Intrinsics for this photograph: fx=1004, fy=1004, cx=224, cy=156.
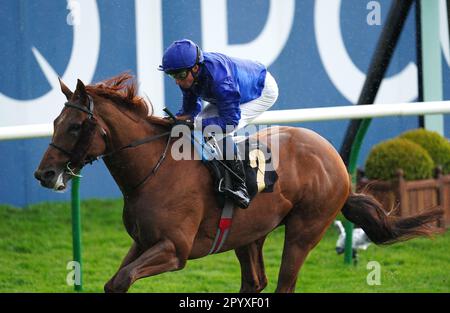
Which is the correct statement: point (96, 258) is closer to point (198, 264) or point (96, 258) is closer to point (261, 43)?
point (198, 264)

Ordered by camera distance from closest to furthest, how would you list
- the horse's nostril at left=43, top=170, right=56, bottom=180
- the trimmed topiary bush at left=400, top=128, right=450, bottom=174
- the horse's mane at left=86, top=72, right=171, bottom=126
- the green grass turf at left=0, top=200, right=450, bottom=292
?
the horse's nostril at left=43, top=170, right=56, bottom=180
the horse's mane at left=86, top=72, right=171, bottom=126
the green grass turf at left=0, top=200, right=450, bottom=292
the trimmed topiary bush at left=400, top=128, right=450, bottom=174

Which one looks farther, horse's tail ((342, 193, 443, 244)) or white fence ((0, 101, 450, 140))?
white fence ((0, 101, 450, 140))

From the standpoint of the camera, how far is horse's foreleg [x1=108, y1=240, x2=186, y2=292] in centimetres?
444

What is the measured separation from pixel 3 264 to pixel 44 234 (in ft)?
2.08

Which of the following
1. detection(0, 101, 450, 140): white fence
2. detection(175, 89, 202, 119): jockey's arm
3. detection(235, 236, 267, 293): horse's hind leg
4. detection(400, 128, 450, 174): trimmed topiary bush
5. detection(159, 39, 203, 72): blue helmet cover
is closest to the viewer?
detection(159, 39, 203, 72): blue helmet cover

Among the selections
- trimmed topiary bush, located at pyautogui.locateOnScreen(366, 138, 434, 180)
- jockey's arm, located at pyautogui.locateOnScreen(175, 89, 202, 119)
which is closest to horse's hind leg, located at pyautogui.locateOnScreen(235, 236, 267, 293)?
jockey's arm, located at pyautogui.locateOnScreen(175, 89, 202, 119)

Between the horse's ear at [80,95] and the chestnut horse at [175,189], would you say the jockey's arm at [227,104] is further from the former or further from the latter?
the horse's ear at [80,95]

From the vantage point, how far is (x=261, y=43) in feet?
25.1

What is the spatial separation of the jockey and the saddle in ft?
0.14

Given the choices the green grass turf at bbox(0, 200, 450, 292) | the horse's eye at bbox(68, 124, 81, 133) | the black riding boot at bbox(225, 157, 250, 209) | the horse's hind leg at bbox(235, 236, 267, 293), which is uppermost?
the horse's eye at bbox(68, 124, 81, 133)

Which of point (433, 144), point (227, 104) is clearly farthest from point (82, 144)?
point (433, 144)

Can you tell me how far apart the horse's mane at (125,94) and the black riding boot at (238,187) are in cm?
37

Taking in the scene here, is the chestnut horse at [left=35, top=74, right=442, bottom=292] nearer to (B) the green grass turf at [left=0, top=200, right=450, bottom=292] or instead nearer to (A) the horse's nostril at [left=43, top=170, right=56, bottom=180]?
(A) the horse's nostril at [left=43, top=170, right=56, bottom=180]

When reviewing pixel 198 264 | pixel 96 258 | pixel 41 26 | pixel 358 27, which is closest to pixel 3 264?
pixel 96 258
